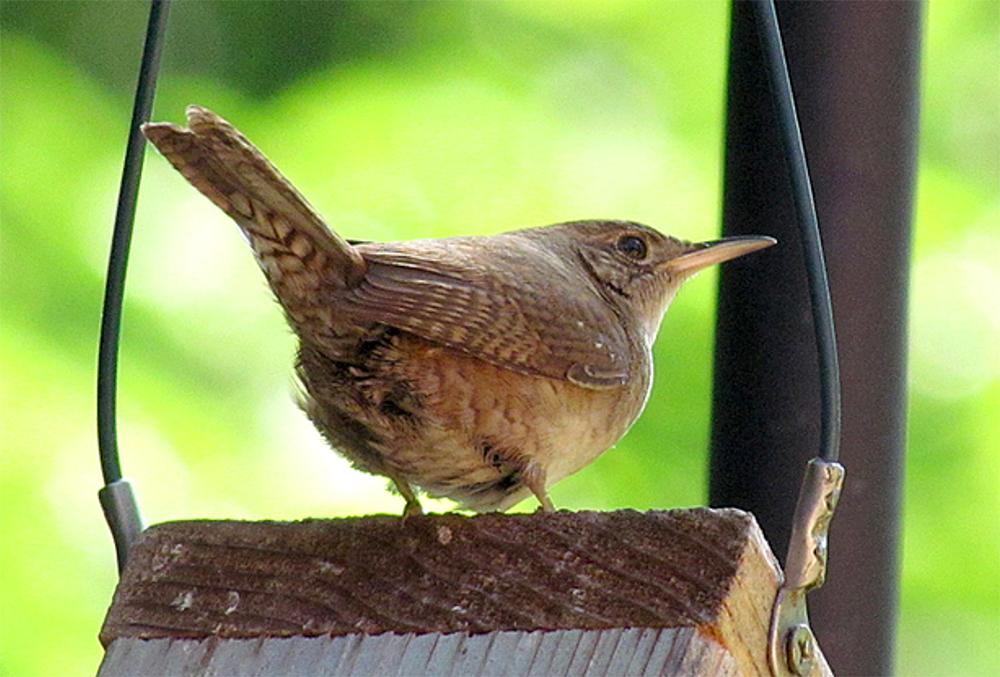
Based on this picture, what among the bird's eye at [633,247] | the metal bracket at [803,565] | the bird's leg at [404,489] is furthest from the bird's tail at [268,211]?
the bird's eye at [633,247]

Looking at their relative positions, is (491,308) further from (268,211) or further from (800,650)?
(800,650)

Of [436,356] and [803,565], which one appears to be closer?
[803,565]

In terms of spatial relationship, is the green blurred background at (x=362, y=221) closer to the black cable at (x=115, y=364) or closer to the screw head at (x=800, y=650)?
the black cable at (x=115, y=364)

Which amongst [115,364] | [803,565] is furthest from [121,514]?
[803,565]

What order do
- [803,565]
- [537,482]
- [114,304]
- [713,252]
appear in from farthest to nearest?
[713,252]
[537,482]
[114,304]
[803,565]

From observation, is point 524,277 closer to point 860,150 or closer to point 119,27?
point 860,150

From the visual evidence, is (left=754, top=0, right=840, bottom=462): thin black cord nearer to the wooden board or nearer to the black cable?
the wooden board

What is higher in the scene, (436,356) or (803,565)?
(436,356)

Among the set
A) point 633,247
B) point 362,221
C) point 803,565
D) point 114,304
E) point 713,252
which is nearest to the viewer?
point 803,565
